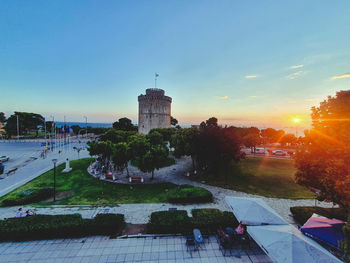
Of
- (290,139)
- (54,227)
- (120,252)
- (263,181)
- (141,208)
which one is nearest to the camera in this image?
(120,252)

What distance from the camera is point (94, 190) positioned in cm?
1580

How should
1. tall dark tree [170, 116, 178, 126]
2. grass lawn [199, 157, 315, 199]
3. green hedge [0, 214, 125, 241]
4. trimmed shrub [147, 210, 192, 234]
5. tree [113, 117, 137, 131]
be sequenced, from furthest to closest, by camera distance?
tall dark tree [170, 116, 178, 126] → tree [113, 117, 137, 131] → grass lawn [199, 157, 315, 199] → trimmed shrub [147, 210, 192, 234] → green hedge [0, 214, 125, 241]

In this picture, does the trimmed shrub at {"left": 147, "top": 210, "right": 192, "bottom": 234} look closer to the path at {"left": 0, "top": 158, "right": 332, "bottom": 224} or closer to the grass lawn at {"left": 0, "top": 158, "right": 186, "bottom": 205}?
the path at {"left": 0, "top": 158, "right": 332, "bottom": 224}

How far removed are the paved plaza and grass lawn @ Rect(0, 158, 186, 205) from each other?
15.6ft

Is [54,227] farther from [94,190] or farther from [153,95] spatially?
[153,95]

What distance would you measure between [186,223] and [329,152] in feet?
29.2

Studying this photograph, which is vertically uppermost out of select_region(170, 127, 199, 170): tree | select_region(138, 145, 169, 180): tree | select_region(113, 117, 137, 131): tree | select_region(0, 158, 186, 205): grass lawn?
select_region(113, 117, 137, 131): tree

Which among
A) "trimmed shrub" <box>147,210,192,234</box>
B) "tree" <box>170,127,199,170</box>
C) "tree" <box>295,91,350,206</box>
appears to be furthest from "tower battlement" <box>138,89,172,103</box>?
"trimmed shrub" <box>147,210,192,234</box>

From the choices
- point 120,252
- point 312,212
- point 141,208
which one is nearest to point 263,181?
point 312,212

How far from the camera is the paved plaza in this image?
24.7ft

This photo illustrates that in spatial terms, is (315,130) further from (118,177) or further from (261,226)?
(118,177)

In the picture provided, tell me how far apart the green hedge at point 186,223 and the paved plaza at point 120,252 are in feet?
1.64

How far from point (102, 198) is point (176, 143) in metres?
10.9

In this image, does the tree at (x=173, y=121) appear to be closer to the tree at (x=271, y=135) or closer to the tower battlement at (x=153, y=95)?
the tower battlement at (x=153, y=95)
